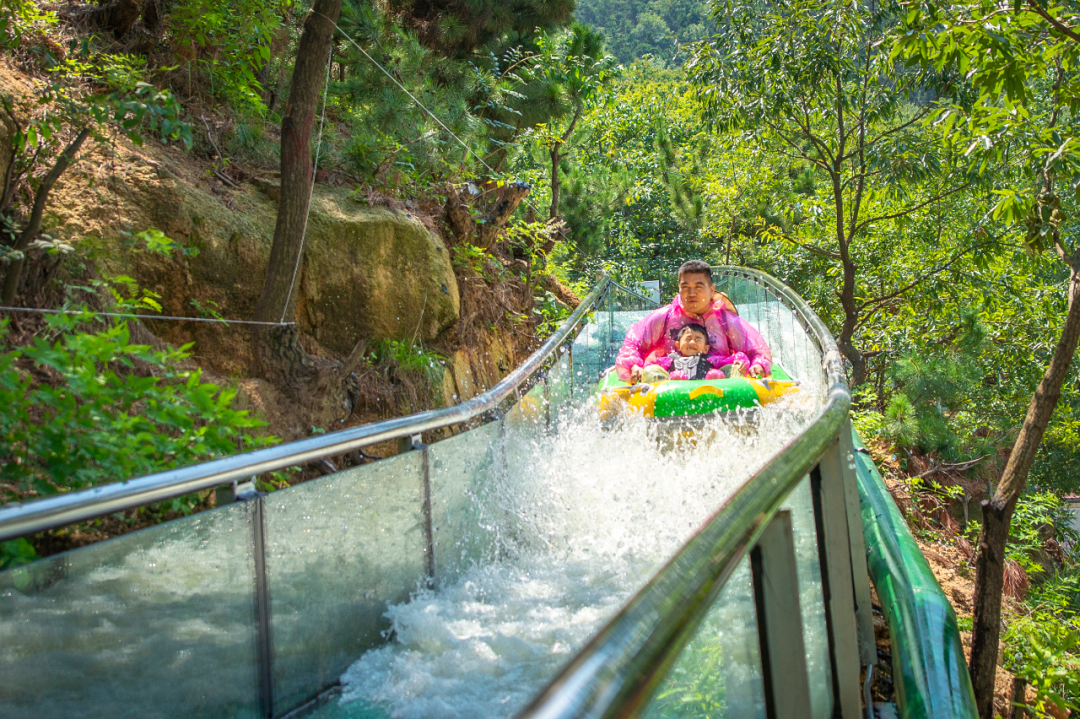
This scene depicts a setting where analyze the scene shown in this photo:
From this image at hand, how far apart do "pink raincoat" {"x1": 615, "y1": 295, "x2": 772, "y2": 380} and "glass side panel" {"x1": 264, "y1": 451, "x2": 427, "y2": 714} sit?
11.7 feet

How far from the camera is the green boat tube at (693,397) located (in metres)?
4.92

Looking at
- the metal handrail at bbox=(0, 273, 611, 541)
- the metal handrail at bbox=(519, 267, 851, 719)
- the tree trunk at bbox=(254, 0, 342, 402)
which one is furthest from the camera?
the tree trunk at bbox=(254, 0, 342, 402)

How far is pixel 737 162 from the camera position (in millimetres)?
11719

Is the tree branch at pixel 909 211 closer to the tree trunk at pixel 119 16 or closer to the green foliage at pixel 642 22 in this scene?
the tree trunk at pixel 119 16

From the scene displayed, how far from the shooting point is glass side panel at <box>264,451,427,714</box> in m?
2.28

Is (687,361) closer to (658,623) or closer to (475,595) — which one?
(475,595)

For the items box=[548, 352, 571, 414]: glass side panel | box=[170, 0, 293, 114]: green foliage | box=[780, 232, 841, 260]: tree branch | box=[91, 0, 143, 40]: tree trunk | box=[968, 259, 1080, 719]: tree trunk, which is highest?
box=[91, 0, 143, 40]: tree trunk

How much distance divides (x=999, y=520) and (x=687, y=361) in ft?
7.94

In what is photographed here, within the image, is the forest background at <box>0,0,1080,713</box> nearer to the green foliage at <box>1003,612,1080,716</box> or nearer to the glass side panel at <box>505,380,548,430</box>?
the green foliage at <box>1003,612,1080,716</box>

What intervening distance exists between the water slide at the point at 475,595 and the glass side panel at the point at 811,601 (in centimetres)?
1

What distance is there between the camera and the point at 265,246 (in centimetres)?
536

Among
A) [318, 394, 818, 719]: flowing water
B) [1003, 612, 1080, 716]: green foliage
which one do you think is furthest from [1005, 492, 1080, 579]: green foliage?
[318, 394, 818, 719]: flowing water

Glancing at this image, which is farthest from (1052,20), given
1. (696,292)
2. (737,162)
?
(737,162)

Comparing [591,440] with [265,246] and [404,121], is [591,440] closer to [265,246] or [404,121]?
[265,246]
